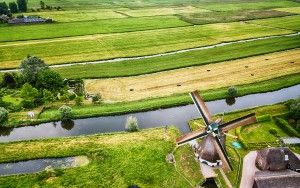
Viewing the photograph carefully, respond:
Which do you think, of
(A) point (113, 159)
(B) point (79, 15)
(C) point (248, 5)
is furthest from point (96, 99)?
(C) point (248, 5)

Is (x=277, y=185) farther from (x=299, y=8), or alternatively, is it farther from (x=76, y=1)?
(x=76, y=1)

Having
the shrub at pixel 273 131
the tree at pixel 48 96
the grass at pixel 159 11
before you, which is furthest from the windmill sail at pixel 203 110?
the grass at pixel 159 11

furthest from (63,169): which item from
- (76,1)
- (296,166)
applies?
(76,1)

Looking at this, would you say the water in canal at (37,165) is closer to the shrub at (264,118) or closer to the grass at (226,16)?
the shrub at (264,118)

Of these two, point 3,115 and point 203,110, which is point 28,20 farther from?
point 203,110

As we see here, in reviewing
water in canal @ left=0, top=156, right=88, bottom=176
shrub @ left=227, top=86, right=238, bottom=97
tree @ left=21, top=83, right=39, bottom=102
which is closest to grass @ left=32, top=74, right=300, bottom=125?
shrub @ left=227, top=86, right=238, bottom=97
